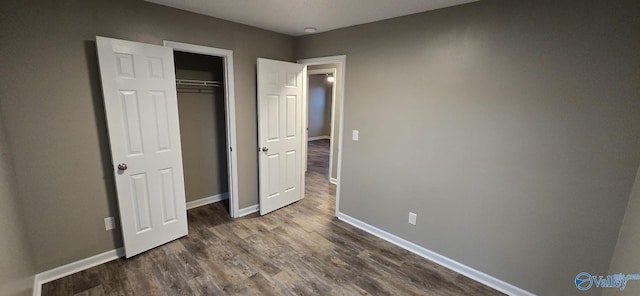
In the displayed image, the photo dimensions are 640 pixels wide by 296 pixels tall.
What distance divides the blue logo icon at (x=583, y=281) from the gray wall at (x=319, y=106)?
7631 millimetres

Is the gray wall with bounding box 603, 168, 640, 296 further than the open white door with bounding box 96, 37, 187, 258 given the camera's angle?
No

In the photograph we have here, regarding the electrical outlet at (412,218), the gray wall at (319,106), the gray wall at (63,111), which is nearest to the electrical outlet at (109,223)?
the gray wall at (63,111)

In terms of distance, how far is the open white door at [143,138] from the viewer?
7.03 feet

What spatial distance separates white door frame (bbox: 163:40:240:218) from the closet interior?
483 mm

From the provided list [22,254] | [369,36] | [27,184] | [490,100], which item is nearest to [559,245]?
[490,100]

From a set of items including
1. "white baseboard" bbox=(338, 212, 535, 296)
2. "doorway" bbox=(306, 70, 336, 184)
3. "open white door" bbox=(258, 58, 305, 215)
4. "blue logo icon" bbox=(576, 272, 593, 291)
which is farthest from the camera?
"doorway" bbox=(306, 70, 336, 184)

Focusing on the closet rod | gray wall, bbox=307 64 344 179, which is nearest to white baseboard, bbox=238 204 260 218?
gray wall, bbox=307 64 344 179

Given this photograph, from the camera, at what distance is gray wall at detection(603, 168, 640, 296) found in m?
1.41

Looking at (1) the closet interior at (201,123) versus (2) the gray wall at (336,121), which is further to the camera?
(2) the gray wall at (336,121)

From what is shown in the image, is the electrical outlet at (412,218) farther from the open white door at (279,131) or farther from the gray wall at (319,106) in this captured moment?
the gray wall at (319,106)

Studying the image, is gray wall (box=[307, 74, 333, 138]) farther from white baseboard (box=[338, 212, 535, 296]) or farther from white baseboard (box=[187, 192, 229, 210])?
white baseboard (box=[338, 212, 535, 296])

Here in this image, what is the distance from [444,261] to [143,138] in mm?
3062
